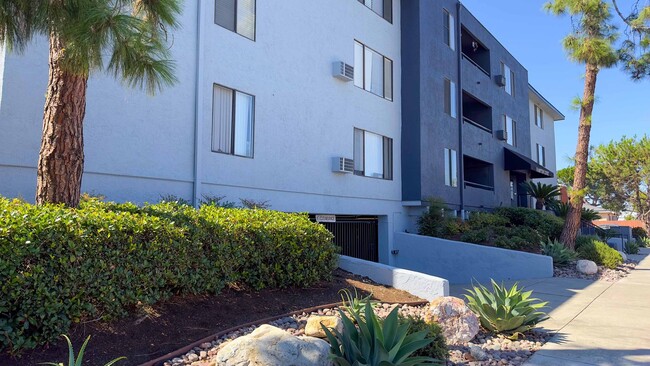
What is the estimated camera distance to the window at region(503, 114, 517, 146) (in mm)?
24719

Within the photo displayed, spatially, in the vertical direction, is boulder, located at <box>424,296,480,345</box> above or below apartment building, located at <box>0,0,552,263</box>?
below

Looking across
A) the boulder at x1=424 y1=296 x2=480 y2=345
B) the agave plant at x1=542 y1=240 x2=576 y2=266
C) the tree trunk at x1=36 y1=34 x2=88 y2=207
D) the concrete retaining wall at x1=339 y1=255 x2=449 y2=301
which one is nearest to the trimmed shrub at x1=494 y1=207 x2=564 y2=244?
the agave plant at x1=542 y1=240 x2=576 y2=266

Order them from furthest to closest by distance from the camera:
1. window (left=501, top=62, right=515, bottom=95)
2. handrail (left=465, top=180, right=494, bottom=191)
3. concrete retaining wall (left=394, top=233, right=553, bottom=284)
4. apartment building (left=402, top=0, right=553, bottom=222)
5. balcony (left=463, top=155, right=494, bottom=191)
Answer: window (left=501, top=62, right=515, bottom=95) → balcony (left=463, top=155, right=494, bottom=191) → handrail (left=465, top=180, right=494, bottom=191) → apartment building (left=402, top=0, right=553, bottom=222) → concrete retaining wall (left=394, top=233, right=553, bottom=284)

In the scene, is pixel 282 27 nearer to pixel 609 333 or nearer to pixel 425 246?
pixel 425 246

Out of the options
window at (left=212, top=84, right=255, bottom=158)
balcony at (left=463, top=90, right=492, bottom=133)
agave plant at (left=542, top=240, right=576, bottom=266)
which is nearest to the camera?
window at (left=212, top=84, right=255, bottom=158)

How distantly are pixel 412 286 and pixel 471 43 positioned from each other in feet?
56.0

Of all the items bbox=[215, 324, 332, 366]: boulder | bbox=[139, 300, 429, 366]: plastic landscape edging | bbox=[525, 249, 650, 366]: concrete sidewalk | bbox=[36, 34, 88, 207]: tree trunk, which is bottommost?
bbox=[525, 249, 650, 366]: concrete sidewalk

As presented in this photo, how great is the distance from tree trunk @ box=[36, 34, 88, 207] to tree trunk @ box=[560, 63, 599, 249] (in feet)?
48.0

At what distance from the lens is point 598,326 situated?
7.24 m

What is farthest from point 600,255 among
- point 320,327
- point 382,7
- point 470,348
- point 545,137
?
point 545,137

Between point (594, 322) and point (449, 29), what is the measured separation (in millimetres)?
14267

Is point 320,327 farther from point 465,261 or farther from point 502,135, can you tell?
point 502,135

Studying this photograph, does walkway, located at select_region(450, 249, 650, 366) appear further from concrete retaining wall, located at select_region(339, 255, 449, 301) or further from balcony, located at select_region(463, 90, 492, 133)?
balcony, located at select_region(463, 90, 492, 133)

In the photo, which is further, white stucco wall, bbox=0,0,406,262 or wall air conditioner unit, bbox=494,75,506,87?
wall air conditioner unit, bbox=494,75,506,87
